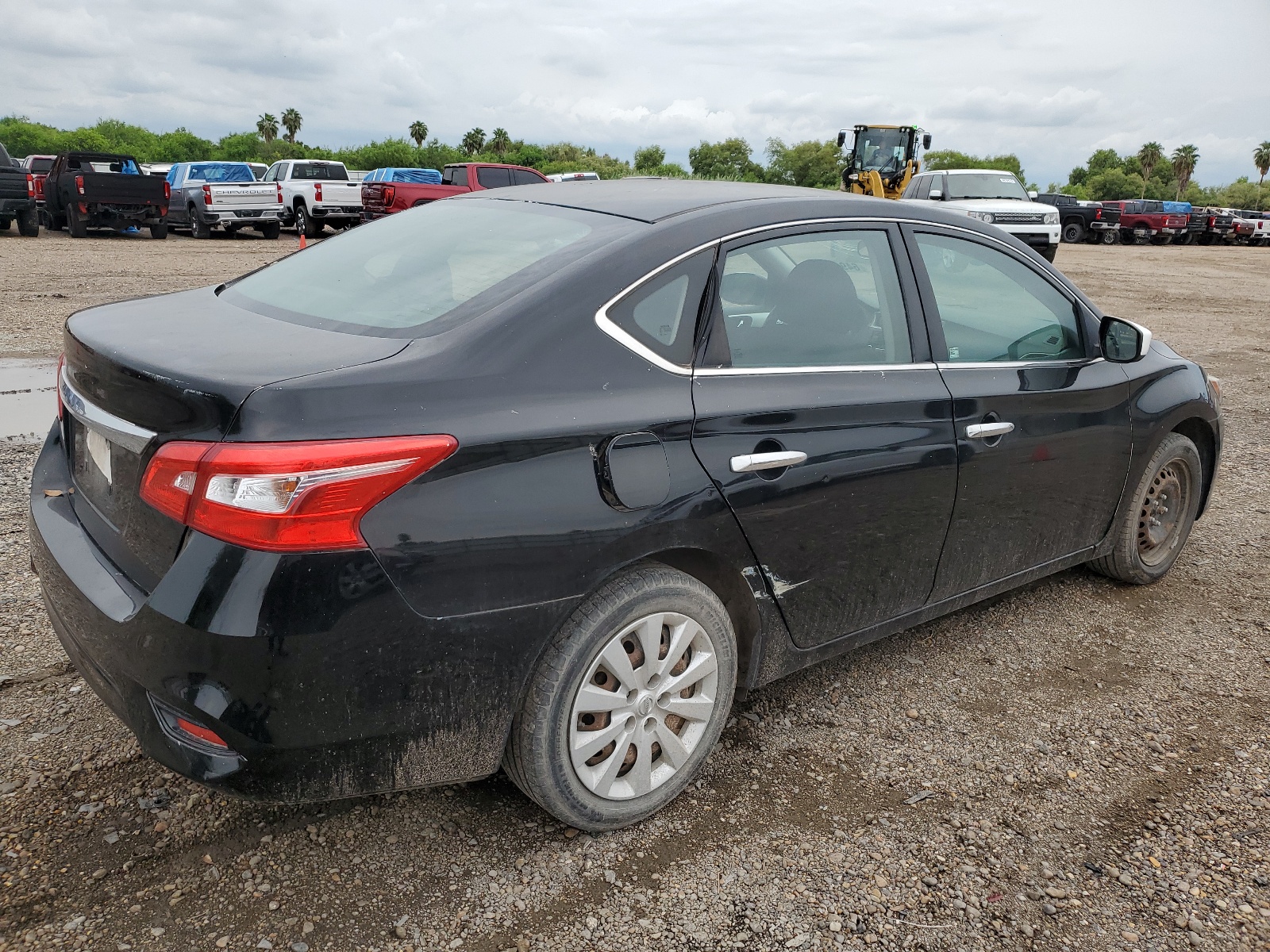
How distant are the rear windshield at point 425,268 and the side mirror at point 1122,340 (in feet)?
6.80

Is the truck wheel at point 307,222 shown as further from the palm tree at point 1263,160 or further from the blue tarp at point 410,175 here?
the palm tree at point 1263,160

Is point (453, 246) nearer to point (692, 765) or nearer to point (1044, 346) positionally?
point (692, 765)

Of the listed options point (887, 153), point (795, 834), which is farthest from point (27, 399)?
point (887, 153)

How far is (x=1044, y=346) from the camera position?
11.7ft

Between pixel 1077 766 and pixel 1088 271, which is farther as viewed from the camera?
pixel 1088 271

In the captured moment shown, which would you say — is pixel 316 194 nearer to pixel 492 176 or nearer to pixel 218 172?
pixel 218 172

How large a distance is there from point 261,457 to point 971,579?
7.87 feet

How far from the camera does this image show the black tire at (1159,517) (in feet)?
13.4

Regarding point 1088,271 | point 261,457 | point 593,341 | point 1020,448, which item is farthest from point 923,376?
point 1088,271

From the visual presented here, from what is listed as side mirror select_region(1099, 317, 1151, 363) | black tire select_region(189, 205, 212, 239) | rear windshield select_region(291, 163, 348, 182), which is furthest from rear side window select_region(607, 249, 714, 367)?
rear windshield select_region(291, 163, 348, 182)

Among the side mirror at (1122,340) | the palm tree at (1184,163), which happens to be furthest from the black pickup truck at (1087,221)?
the palm tree at (1184,163)

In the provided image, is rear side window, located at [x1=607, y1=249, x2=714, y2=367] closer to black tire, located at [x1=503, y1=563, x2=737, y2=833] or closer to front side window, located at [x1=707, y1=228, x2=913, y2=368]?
front side window, located at [x1=707, y1=228, x2=913, y2=368]

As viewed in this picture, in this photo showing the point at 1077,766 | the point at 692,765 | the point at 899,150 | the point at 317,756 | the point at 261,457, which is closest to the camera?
the point at 261,457

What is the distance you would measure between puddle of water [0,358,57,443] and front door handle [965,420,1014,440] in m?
5.14
